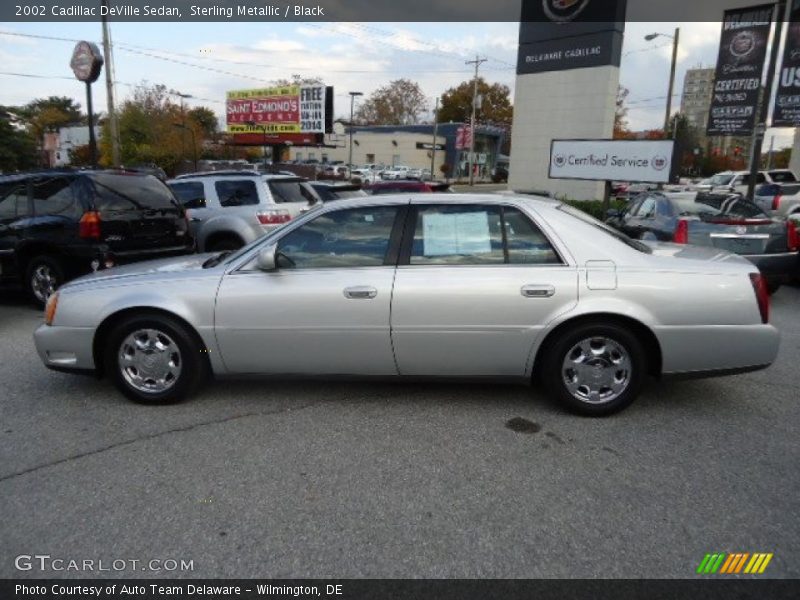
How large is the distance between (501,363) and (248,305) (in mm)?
1765

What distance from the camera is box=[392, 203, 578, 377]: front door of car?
378 centimetres

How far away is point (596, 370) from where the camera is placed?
12.7 ft

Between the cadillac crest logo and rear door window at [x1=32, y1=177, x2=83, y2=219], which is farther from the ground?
the cadillac crest logo

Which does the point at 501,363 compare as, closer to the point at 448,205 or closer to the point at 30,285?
the point at 448,205

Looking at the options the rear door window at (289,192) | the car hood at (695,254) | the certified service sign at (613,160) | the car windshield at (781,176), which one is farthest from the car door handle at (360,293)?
the car windshield at (781,176)

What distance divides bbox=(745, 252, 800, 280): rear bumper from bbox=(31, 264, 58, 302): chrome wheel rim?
8.79m

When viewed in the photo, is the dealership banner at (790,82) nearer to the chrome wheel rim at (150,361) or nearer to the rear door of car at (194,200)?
the rear door of car at (194,200)

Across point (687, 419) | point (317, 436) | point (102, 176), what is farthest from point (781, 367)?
point (102, 176)

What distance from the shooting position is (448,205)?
13.2ft

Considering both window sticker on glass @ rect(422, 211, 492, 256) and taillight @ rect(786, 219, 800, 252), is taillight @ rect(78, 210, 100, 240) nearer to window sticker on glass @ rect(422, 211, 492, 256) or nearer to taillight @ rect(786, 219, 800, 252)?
window sticker on glass @ rect(422, 211, 492, 256)

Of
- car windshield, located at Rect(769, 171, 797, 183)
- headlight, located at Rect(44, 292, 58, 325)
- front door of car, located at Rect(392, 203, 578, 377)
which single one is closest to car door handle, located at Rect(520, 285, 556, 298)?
front door of car, located at Rect(392, 203, 578, 377)

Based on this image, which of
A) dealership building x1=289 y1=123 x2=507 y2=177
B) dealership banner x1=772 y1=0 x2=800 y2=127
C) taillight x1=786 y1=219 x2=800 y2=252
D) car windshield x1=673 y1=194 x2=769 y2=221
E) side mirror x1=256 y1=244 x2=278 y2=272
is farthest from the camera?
dealership building x1=289 y1=123 x2=507 y2=177

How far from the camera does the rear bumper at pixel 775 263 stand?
7.34 m

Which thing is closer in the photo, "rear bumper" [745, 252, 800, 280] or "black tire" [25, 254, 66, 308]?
"black tire" [25, 254, 66, 308]
